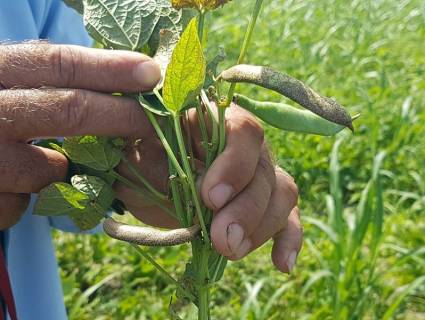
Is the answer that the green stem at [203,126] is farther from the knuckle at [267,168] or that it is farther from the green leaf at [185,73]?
the knuckle at [267,168]

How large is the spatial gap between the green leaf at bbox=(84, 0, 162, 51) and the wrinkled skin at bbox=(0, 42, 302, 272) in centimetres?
3

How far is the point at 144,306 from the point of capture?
2.13 m

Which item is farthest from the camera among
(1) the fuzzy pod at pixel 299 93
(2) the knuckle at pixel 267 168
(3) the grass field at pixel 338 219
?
(3) the grass field at pixel 338 219

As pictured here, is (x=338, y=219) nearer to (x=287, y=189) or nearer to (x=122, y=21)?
(x=287, y=189)

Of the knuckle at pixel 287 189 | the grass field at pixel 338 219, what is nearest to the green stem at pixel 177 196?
the knuckle at pixel 287 189

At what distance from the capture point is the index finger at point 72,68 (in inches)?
29.3

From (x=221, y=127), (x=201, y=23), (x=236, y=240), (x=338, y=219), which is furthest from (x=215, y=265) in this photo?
(x=338, y=219)

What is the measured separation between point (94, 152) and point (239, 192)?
0.54 feet

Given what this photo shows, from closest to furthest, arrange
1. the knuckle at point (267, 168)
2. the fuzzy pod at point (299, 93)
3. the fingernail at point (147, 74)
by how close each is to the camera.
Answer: the fuzzy pod at point (299, 93)
the fingernail at point (147, 74)
the knuckle at point (267, 168)

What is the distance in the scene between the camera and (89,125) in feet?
2.48

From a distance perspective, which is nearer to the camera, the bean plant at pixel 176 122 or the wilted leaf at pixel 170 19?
the bean plant at pixel 176 122

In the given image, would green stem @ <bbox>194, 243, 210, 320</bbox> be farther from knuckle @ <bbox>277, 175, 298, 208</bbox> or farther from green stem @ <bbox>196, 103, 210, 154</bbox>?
knuckle @ <bbox>277, 175, 298, 208</bbox>

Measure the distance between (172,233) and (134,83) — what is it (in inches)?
7.0

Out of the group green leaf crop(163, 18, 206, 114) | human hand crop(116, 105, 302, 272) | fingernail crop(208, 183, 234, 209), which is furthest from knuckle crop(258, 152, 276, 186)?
green leaf crop(163, 18, 206, 114)
